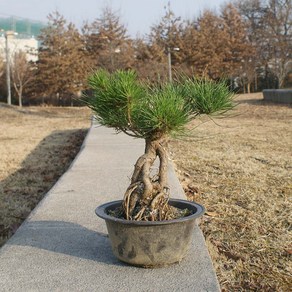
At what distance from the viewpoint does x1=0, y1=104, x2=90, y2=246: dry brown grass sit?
5.26 m

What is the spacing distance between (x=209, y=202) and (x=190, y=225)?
2.11m

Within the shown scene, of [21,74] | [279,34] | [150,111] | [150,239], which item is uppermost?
[279,34]

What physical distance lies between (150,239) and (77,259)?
1.80 feet

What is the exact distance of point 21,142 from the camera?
1150 cm

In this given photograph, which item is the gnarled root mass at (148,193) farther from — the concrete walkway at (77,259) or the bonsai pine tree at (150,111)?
the concrete walkway at (77,259)

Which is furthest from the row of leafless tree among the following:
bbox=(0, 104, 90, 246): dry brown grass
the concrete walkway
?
the concrete walkway

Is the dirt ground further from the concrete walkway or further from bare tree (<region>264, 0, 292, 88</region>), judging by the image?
bare tree (<region>264, 0, 292, 88</region>)

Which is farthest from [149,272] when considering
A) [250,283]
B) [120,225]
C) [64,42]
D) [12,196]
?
[64,42]

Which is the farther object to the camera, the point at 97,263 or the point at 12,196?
the point at 12,196

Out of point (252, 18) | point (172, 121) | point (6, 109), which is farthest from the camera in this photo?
point (252, 18)

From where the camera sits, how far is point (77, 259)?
3.30 meters

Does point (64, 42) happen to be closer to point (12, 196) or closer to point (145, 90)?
point (12, 196)

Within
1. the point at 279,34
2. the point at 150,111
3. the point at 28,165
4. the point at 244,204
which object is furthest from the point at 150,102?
the point at 279,34

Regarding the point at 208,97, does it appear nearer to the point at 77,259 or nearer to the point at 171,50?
the point at 77,259
